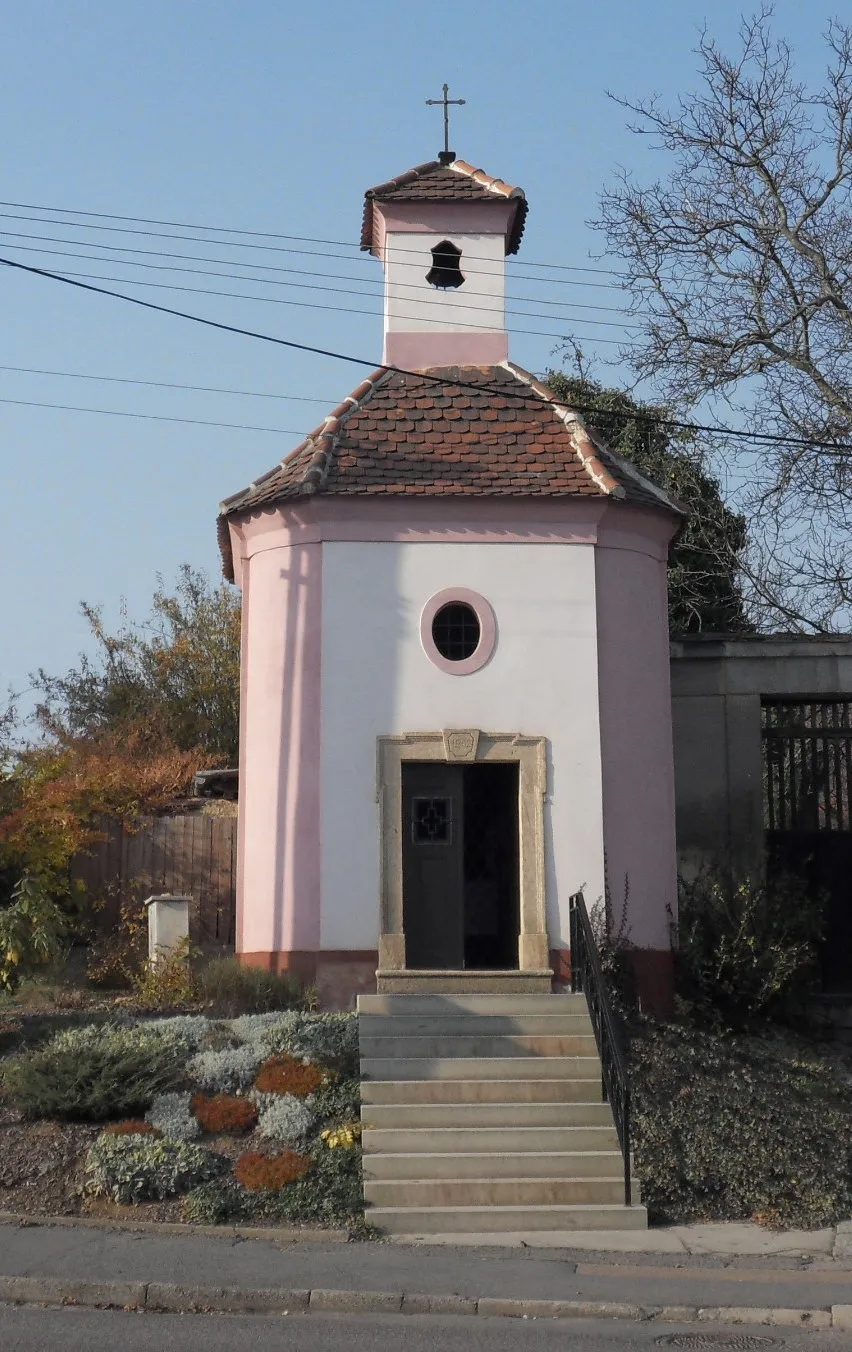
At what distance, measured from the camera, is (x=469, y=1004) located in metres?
14.6

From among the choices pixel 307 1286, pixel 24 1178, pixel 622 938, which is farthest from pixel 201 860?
pixel 307 1286

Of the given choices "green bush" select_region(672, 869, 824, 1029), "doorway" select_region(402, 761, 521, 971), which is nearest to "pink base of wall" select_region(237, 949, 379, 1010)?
"doorway" select_region(402, 761, 521, 971)

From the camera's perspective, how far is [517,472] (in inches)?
666

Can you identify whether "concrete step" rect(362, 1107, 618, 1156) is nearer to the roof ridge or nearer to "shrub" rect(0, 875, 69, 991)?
"shrub" rect(0, 875, 69, 991)

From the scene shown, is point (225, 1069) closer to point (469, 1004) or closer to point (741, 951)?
point (469, 1004)

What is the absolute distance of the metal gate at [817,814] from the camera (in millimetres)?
18844

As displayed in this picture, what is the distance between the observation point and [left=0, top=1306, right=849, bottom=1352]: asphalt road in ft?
28.0

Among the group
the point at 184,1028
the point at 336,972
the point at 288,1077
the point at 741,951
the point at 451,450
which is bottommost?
the point at 288,1077

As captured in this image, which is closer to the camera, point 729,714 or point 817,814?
point 729,714

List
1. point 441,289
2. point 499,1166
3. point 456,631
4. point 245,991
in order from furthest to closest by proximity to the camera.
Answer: point 441,289, point 456,631, point 245,991, point 499,1166

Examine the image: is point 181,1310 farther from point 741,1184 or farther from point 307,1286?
point 741,1184

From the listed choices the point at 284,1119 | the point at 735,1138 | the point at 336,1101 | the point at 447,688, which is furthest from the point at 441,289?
the point at 735,1138

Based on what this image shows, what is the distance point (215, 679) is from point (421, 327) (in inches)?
620

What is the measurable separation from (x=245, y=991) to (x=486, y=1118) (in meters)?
3.28
